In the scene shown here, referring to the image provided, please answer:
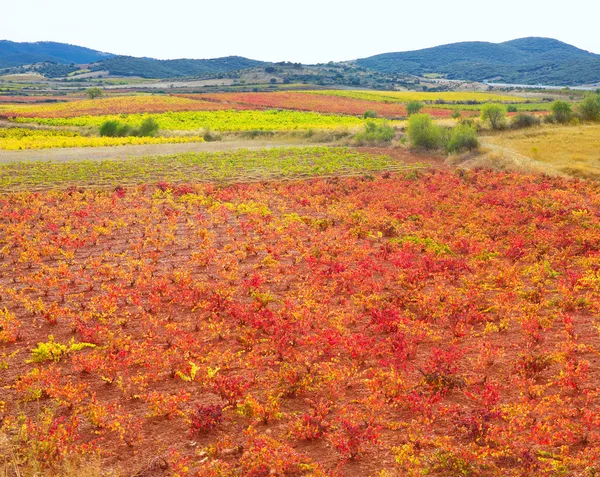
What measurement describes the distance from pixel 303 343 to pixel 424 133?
112ft

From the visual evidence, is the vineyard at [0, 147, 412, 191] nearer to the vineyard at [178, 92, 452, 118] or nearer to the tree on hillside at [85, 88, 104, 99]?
the vineyard at [178, 92, 452, 118]

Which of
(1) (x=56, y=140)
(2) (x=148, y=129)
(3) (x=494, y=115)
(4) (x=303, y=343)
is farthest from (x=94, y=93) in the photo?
(4) (x=303, y=343)

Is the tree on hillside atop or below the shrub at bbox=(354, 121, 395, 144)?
atop

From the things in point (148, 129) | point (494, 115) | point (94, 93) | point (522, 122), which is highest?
point (94, 93)

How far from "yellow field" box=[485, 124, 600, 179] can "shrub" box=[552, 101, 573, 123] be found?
348 centimetres

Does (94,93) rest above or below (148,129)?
above

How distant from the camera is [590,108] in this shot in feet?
184

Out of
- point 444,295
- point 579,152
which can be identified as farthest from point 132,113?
point 444,295

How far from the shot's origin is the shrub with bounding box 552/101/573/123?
2151 inches

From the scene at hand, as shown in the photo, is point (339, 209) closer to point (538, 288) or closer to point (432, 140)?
point (538, 288)

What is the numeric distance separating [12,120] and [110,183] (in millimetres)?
51589

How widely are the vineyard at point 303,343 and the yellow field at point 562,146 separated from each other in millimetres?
11922

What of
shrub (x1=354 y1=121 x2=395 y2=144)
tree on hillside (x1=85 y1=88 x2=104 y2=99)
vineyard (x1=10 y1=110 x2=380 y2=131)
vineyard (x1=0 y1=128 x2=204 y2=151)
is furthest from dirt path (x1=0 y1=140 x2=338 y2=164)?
tree on hillside (x1=85 y1=88 x2=104 y2=99)

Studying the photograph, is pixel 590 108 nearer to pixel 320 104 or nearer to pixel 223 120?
pixel 223 120
